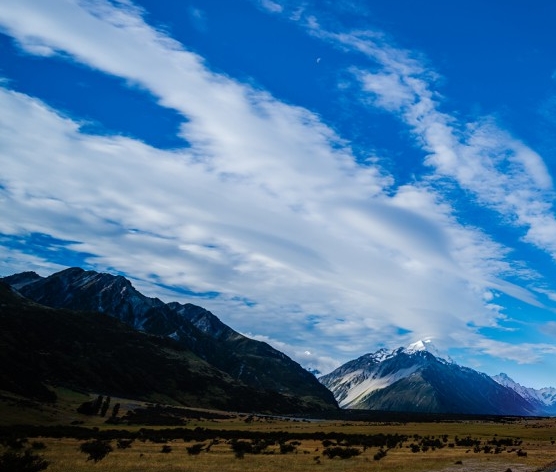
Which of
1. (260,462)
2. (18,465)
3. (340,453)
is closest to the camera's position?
(18,465)

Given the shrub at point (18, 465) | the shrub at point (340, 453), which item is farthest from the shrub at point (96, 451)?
the shrub at point (340, 453)

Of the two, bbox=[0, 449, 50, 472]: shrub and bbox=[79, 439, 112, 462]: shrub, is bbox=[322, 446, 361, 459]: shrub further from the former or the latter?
bbox=[0, 449, 50, 472]: shrub

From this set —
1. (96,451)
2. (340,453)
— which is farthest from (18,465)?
(340,453)

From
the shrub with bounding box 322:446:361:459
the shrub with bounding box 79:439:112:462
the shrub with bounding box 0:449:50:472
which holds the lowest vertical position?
the shrub with bounding box 79:439:112:462

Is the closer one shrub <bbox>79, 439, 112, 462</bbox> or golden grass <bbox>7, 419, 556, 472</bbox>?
golden grass <bbox>7, 419, 556, 472</bbox>

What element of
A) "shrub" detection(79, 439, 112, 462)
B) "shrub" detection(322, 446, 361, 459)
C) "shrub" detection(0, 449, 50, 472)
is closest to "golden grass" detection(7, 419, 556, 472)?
"shrub" detection(79, 439, 112, 462)

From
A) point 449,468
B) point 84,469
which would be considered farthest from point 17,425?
point 449,468

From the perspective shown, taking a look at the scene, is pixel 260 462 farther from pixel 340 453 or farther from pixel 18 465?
pixel 18 465

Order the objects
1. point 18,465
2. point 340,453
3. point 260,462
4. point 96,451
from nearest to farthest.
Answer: point 18,465 < point 96,451 < point 260,462 < point 340,453

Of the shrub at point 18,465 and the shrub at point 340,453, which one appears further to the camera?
the shrub at point 340,453

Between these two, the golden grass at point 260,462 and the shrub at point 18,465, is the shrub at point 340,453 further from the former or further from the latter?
the shrub at point 18,465

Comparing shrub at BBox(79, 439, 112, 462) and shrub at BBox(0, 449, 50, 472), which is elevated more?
shrub at BBox(0, 449, 50, 472)

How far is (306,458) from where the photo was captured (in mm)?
54719

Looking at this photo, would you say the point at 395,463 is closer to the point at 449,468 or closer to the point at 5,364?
the point at 449,468
